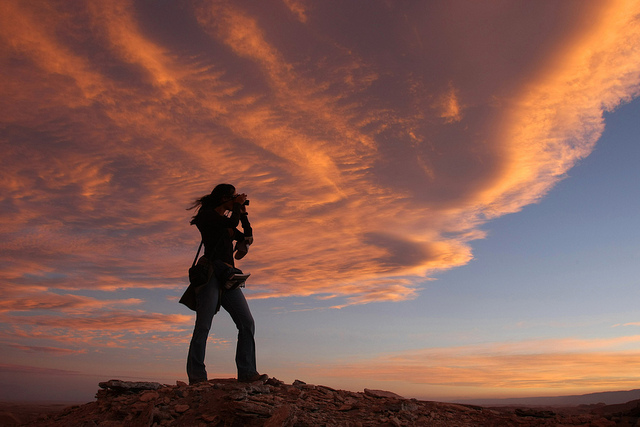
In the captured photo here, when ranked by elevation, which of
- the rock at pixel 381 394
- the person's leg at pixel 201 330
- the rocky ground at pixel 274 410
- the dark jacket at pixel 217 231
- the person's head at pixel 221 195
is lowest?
the rocky ground at pixel 274 410

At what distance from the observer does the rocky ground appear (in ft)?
20.3

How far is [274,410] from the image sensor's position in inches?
244

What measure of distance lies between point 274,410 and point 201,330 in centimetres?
A: 211

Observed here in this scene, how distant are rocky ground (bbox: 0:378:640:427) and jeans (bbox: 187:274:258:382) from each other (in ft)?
1.05

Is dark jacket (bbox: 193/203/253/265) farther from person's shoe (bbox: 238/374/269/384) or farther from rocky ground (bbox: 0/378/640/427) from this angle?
rocky ground (bbox: 0/378/640/427)

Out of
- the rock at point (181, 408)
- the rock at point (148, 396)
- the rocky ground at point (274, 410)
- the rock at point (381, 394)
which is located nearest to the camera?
the rocky ground at point (274, 410)

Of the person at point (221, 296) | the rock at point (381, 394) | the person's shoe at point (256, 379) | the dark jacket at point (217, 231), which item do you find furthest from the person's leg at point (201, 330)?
the rock at point (381, 394)

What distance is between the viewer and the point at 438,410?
752cm

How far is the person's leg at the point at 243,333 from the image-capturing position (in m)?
7.73

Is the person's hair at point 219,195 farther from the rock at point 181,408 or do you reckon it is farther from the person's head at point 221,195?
the rock at point 181,408

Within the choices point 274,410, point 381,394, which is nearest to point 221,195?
point 274,410

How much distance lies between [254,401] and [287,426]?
823 millimetres

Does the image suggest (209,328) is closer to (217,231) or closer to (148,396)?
(148,396)

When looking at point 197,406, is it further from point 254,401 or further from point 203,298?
point 203,298
